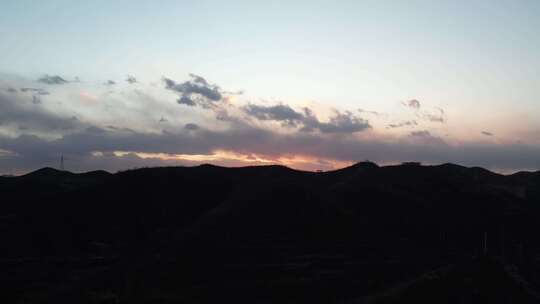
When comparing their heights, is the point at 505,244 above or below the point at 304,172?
below

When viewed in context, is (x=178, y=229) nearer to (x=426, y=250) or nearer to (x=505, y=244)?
(x=426, y=250)

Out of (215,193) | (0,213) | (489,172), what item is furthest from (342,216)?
(489,172)

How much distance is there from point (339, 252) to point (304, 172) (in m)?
38.9

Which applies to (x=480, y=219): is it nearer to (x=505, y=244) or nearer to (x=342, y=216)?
(x=505, y=244)

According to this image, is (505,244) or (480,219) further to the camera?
(480,219)

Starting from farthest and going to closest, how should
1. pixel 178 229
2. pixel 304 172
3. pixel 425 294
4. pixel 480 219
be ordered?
1. pixel 304 172
2. pixel 480 219
3. pixel 178 229
4. pixel 425 294

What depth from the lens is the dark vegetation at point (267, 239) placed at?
32812mm

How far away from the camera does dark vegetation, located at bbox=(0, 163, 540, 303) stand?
32812mm

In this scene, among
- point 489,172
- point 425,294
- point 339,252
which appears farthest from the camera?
point 489,172

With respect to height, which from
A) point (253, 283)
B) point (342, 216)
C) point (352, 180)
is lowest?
point (253, 283)

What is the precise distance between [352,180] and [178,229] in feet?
117

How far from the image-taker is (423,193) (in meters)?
81.9

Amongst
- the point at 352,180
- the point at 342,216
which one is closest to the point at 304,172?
the point at 352,180

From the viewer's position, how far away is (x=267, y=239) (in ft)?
173
